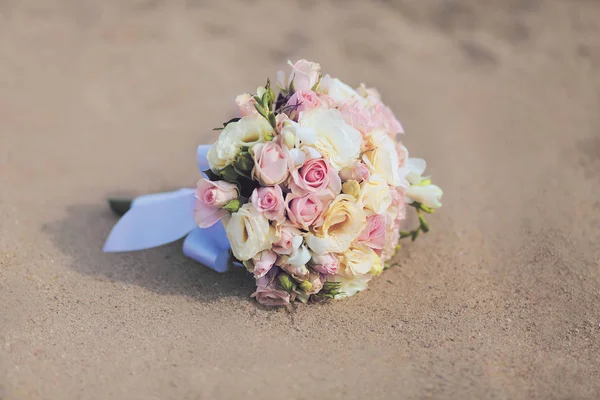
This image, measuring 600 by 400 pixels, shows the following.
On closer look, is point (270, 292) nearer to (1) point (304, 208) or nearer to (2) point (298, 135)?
(1) point (304, 208)

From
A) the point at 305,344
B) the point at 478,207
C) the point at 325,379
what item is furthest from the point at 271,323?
the point at 478,207

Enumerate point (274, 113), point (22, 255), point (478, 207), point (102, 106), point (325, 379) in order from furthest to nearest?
1. point (102, 106)
2. point (478, 207)
3. point (22, 255)
4. point (274, 113)
5. point (325, 379)

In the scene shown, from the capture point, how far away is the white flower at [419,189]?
217cm

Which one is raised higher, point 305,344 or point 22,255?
point 305,344

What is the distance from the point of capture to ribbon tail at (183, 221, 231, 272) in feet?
7.11

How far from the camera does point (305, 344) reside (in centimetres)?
189

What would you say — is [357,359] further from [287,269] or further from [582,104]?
[582,104]

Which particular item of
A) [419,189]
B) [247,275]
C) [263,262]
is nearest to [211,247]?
[247,275]

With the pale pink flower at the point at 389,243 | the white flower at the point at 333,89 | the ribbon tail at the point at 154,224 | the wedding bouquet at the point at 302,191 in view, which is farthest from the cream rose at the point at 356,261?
the ribbon tail at the point at 154,224

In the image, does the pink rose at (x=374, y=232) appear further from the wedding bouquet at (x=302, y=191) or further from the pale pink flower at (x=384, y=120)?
the pale pink flower at (x=384, y=120)

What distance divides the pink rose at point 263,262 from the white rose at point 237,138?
27cm

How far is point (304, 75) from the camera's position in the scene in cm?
202

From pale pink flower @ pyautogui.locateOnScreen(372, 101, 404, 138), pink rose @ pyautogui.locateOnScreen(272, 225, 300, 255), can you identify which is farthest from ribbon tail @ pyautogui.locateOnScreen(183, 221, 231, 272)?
pale pink flower @ pyautogui.locateOnScreen(372, 101, 404, 138)

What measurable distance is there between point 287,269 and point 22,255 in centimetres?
96
